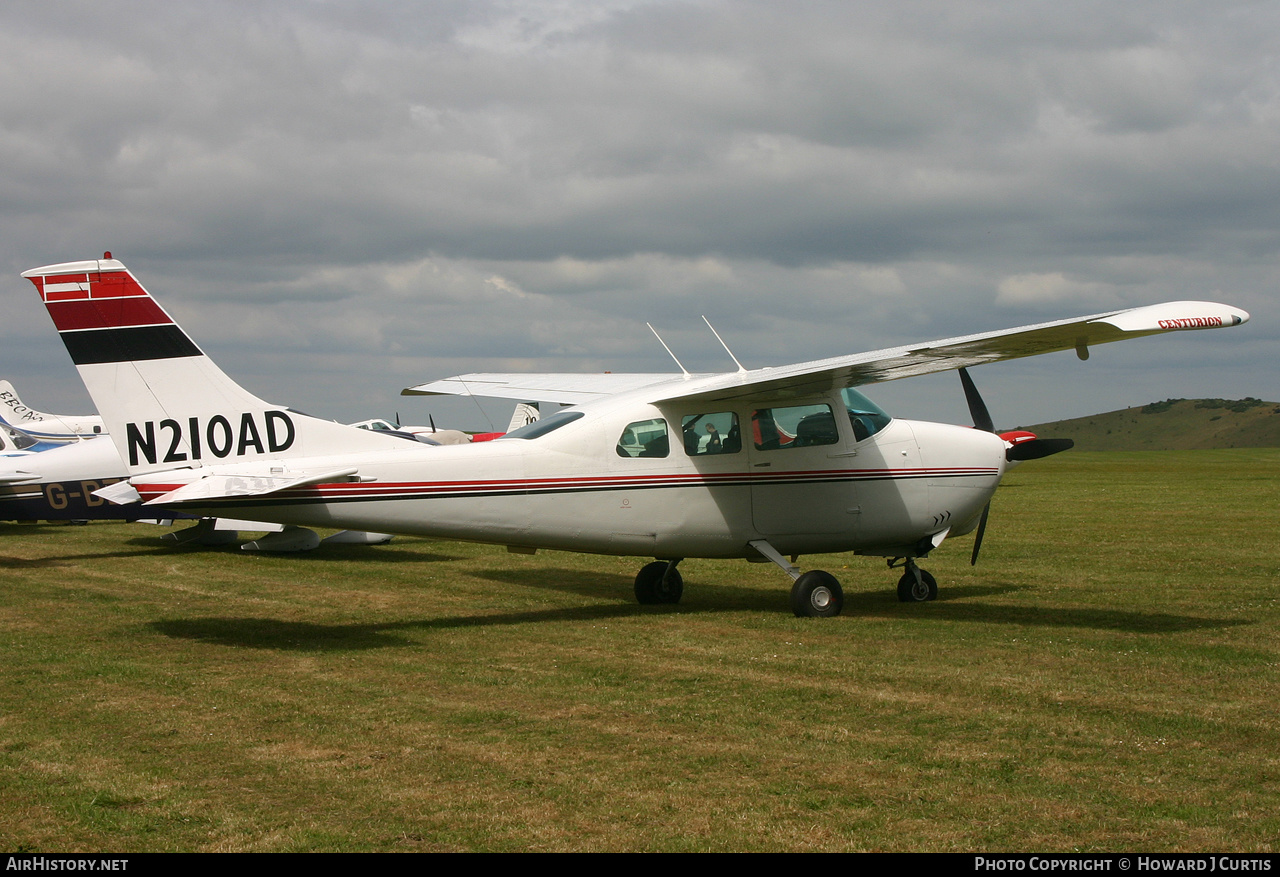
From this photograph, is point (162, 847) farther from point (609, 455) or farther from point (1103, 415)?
point (1103, 415)

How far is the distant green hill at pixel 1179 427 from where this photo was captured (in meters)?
117

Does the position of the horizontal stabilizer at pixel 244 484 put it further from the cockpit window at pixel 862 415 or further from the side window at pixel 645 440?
the cockpit window at pixel 862 415

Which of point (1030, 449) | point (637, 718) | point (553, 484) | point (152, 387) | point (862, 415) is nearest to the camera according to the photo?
point (637, 718)

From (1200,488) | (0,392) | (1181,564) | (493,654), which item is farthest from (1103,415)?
(493,654)

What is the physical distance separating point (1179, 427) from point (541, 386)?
430 feet

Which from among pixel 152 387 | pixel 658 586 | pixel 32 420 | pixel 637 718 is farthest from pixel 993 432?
pixel 32 420

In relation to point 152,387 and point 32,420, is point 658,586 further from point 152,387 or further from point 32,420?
point 32,420

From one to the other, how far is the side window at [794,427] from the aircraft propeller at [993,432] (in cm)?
184

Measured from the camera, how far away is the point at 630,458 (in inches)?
396

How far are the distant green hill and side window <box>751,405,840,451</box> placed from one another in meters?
108

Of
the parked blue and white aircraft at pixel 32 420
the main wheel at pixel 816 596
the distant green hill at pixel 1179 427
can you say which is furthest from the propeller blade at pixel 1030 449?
the distant green hill at pixel 1179 427

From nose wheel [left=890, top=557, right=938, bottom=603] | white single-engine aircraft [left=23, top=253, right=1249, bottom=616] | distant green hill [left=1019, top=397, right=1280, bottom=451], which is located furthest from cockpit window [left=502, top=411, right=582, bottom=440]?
distant green hill [left=1019, top=397, right=1280, bottom=451]

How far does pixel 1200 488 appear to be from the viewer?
32.2 meters

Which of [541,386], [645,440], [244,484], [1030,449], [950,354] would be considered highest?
[541,386]
